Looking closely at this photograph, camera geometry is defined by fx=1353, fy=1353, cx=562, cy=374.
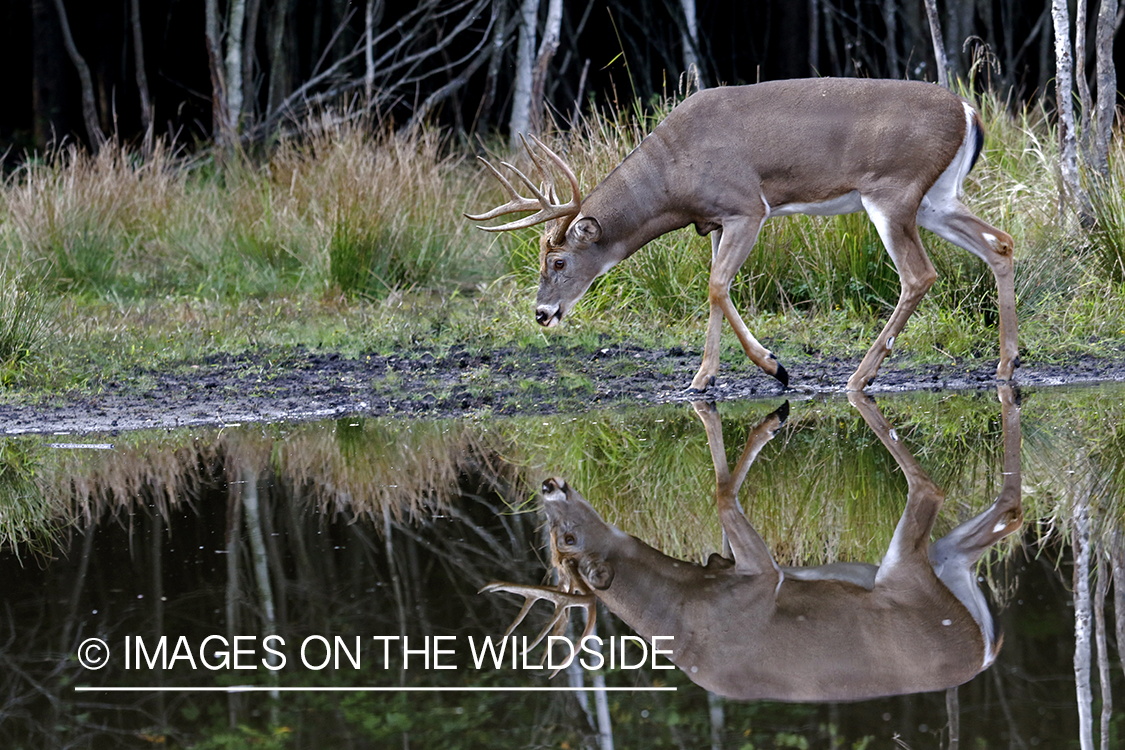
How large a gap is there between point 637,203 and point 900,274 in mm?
1425

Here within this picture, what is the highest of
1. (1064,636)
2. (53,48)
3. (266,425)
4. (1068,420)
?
(1064,636)

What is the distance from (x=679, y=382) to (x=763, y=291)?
1735 mm

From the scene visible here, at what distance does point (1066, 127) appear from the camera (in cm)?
848

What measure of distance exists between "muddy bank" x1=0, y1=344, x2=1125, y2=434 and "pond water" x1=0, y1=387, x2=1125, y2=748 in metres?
0.31

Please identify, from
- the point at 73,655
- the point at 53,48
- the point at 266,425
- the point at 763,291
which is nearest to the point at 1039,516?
the point at 73,655

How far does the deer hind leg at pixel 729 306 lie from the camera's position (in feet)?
22.9

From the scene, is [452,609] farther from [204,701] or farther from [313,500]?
[313,500]

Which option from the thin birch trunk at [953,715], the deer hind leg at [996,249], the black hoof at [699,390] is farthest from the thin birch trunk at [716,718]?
the deer hind leg at [996,249]

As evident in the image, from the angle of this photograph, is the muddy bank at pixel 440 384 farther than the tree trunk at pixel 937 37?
No

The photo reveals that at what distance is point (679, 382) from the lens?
7309mm

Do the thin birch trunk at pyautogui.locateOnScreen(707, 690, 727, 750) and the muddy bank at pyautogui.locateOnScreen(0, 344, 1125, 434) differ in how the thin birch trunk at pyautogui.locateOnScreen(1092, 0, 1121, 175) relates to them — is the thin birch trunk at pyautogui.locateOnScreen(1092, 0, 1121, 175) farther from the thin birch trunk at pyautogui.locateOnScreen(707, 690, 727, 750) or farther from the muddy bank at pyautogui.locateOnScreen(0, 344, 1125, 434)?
the thin birch trunk at pyautogui.locateOnScreen(707, 690, 727, 750)

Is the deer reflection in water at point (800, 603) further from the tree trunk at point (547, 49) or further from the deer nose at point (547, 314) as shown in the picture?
the tree trunk at point (547, 49)

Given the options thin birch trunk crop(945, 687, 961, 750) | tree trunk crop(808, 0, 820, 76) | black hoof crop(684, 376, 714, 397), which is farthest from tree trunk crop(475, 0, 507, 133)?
thin birch trunk crop(945, 687, 961, 750)

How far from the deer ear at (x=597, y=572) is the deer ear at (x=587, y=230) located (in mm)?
3375
